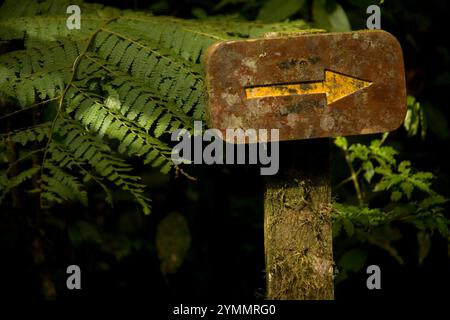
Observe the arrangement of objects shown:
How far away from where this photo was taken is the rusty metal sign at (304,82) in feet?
4.91

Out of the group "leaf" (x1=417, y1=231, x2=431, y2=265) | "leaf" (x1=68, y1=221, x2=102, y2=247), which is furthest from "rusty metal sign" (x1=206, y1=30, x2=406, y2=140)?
"leaf" (x1=68, y1=221, x2=102, y2=247)

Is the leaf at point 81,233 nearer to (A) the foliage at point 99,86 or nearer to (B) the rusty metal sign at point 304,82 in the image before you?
(A) the foliage at point 99,86

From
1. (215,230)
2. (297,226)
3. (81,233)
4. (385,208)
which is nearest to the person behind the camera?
(297,226)

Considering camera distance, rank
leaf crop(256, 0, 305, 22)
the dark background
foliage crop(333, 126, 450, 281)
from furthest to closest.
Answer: the dark background, leaf crop(256, 0, 305, 22), foliage crop(333, 126, 450, 281)

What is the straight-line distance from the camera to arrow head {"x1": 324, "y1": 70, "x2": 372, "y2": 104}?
1528mm

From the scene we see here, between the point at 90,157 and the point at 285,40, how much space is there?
2.19 feet

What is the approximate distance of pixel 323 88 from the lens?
5.01ft

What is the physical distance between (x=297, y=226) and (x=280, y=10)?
1388 millimetres

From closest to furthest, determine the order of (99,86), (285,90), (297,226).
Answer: (285,90) < (297,226) < (99,86)

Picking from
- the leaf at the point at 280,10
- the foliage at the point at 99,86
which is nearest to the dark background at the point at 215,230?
the leaf at the point at 280,10

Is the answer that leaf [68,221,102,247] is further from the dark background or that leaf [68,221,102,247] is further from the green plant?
→ the green plant

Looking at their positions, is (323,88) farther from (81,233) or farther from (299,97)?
(81,233)

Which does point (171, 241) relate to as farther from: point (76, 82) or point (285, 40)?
point (285, 40)

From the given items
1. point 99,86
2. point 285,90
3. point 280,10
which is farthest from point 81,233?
point 285,90
